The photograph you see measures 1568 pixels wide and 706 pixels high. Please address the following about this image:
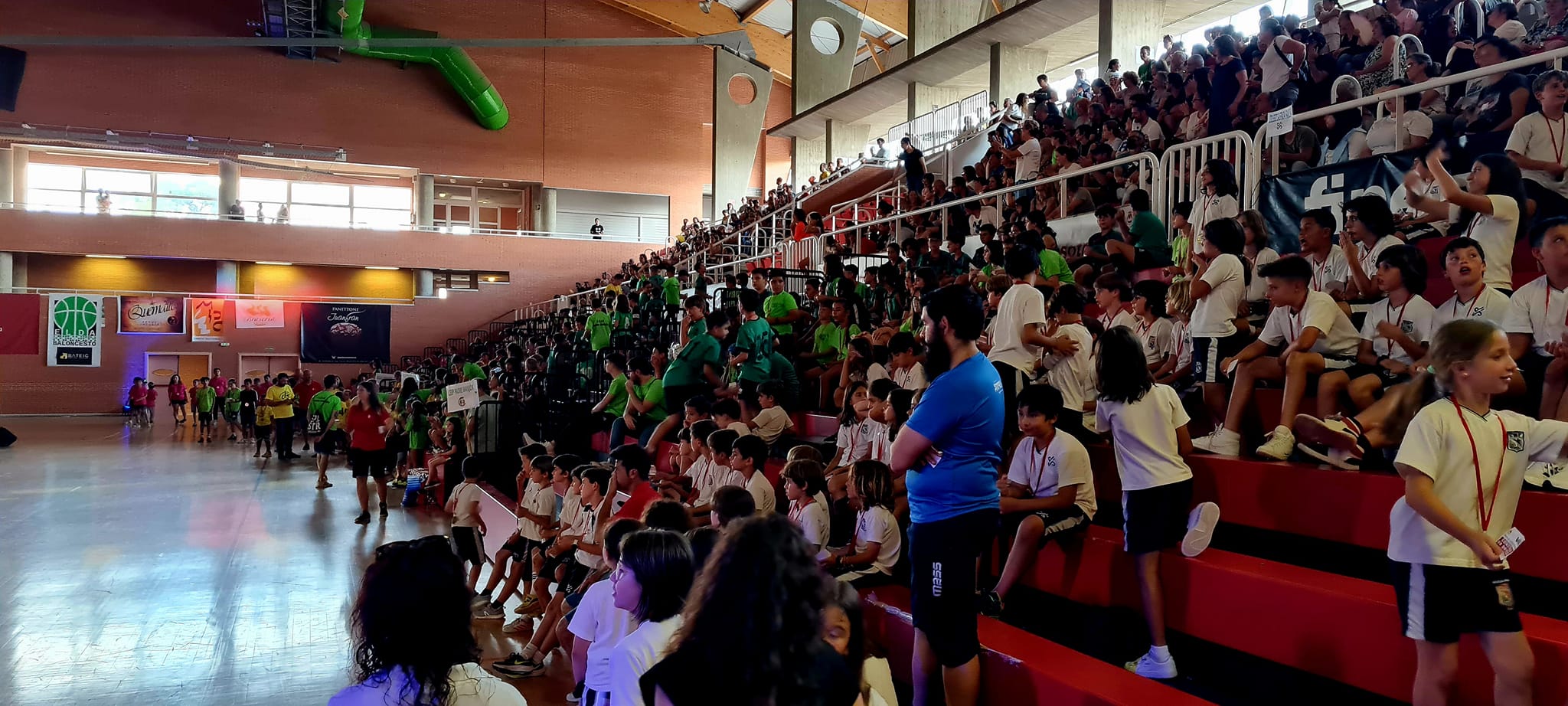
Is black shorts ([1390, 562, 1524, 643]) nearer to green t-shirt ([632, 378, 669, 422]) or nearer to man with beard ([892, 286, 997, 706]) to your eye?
man with beard ([892, 286, 997, 706])

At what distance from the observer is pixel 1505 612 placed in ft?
7.82

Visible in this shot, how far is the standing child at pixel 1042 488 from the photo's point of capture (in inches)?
162

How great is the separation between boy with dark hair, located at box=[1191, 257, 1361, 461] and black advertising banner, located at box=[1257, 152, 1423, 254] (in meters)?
1.22

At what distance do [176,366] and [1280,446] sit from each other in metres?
29.0

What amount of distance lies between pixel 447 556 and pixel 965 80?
785 inches

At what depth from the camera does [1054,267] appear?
721cm

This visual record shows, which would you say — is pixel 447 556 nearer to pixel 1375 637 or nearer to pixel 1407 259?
pixel 1375 637

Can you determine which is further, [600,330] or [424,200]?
[424,200]

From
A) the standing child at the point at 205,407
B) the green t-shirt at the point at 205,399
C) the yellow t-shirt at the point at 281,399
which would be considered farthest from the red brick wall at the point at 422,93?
the yellow t-shirt at the point at 281,399

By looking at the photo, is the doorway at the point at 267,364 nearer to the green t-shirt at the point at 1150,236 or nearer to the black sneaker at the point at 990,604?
the green t-shirt at the point at 1150,236

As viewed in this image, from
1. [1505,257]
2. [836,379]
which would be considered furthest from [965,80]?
[1505,257]

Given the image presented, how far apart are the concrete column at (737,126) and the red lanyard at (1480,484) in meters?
26.0

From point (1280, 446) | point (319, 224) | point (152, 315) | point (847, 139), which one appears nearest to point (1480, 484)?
point (1280, 446)

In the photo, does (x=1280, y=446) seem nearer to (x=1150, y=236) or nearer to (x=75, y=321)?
(x=1150, y=236)
